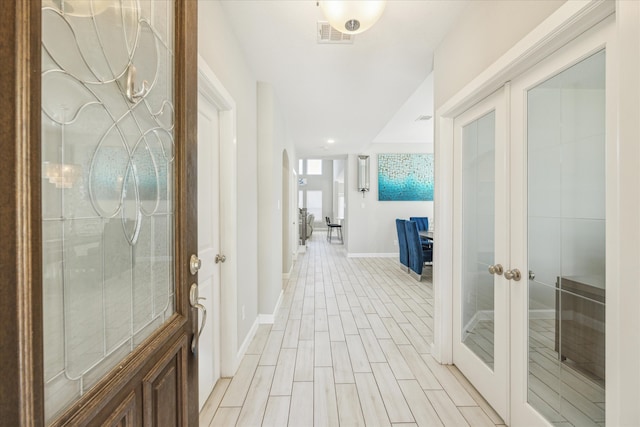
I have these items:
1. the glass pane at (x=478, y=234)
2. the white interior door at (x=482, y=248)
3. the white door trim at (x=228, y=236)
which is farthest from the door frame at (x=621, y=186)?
the white door trim at (x=228, y=236)

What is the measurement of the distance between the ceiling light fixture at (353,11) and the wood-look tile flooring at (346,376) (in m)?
2.18

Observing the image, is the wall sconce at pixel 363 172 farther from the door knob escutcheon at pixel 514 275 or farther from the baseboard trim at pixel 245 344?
the door knob escutcheon at pixel 514 275

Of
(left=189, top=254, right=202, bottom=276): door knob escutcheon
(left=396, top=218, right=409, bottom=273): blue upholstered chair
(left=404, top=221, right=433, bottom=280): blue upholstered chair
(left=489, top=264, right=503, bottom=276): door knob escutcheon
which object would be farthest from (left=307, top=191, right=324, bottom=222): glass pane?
(left=189, top=254, right=202, bottom=276): door knob escutcheon

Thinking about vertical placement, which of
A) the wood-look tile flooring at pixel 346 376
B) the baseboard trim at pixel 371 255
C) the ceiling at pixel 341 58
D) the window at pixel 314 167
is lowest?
the wood-look tile flooring at pixel 346 376

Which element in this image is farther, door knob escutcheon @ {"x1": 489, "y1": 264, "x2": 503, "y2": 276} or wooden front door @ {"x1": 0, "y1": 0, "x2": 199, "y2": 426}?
door knob escutcheon @ {"x1": 489, "y1": 264, "x2": 503, "y2": 276}

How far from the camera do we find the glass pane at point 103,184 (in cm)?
51

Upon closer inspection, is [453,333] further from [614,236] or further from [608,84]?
[608,84]

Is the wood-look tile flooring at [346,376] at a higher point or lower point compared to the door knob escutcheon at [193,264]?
lower

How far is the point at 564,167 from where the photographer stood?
1.30 metres

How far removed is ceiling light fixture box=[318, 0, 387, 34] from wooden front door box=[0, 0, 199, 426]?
0.75 m

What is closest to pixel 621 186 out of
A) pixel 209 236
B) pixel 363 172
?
pixel 209 236

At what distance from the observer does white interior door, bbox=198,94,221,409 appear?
69.9 inches

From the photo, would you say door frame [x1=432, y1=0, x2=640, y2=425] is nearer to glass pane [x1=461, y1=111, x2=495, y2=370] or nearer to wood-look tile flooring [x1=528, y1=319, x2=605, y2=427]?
wood-look tile flooring [x1=528, y1=319, x2=605, y2=427]

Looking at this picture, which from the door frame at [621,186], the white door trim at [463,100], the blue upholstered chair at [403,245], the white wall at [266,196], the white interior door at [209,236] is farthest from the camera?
the blue upholstered chair at [403,245]
